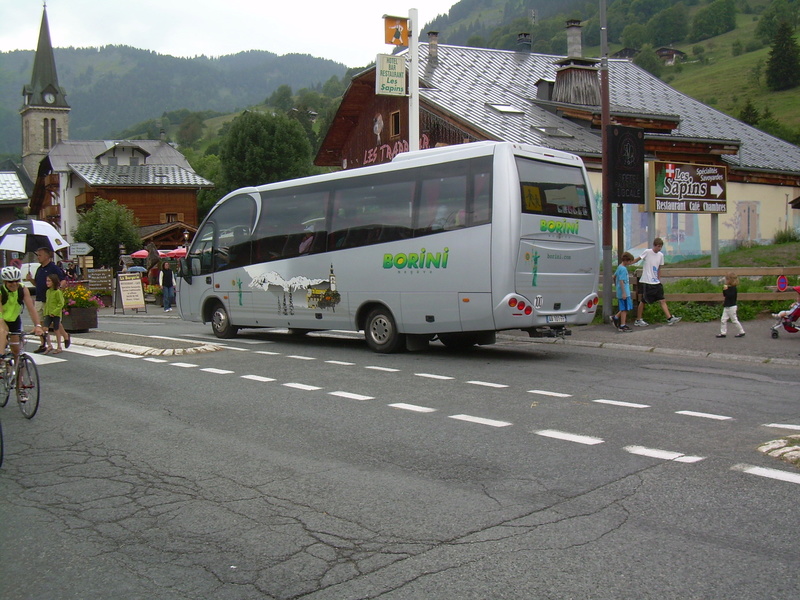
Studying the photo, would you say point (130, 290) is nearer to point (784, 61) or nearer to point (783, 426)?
point (783, 426)

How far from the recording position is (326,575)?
458 centimetres

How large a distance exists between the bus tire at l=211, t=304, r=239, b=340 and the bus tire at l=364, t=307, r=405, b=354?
14.7 ft

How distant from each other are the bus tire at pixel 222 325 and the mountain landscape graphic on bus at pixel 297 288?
1419mm

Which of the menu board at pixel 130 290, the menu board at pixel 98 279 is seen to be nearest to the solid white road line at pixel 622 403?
the menu board at pixel 130 290

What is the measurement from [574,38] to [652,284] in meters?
26.3

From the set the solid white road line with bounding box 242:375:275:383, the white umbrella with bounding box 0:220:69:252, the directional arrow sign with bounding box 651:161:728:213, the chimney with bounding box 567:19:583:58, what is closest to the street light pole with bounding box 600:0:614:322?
the directional arrow sign with bounding box 651:161:728:213

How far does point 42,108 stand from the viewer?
12281 cm

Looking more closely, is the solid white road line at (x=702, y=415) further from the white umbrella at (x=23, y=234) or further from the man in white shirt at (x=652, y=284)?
the white umbrella at (x=23, y=234)

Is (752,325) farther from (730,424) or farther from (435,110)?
(435,110)

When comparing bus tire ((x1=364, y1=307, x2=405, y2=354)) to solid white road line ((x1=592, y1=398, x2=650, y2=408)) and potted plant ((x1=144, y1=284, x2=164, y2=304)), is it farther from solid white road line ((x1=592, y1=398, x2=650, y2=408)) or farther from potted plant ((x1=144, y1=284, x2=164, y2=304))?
potted plant ((x1=144, y1=284, x2=164, y2=304))

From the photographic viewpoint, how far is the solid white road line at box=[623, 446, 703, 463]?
6.88 m

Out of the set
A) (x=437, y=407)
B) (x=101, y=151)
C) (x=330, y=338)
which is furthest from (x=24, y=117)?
(x=437, y=407)

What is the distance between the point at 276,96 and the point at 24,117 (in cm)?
5961

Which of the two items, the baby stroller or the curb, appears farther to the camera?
the baby stroller
